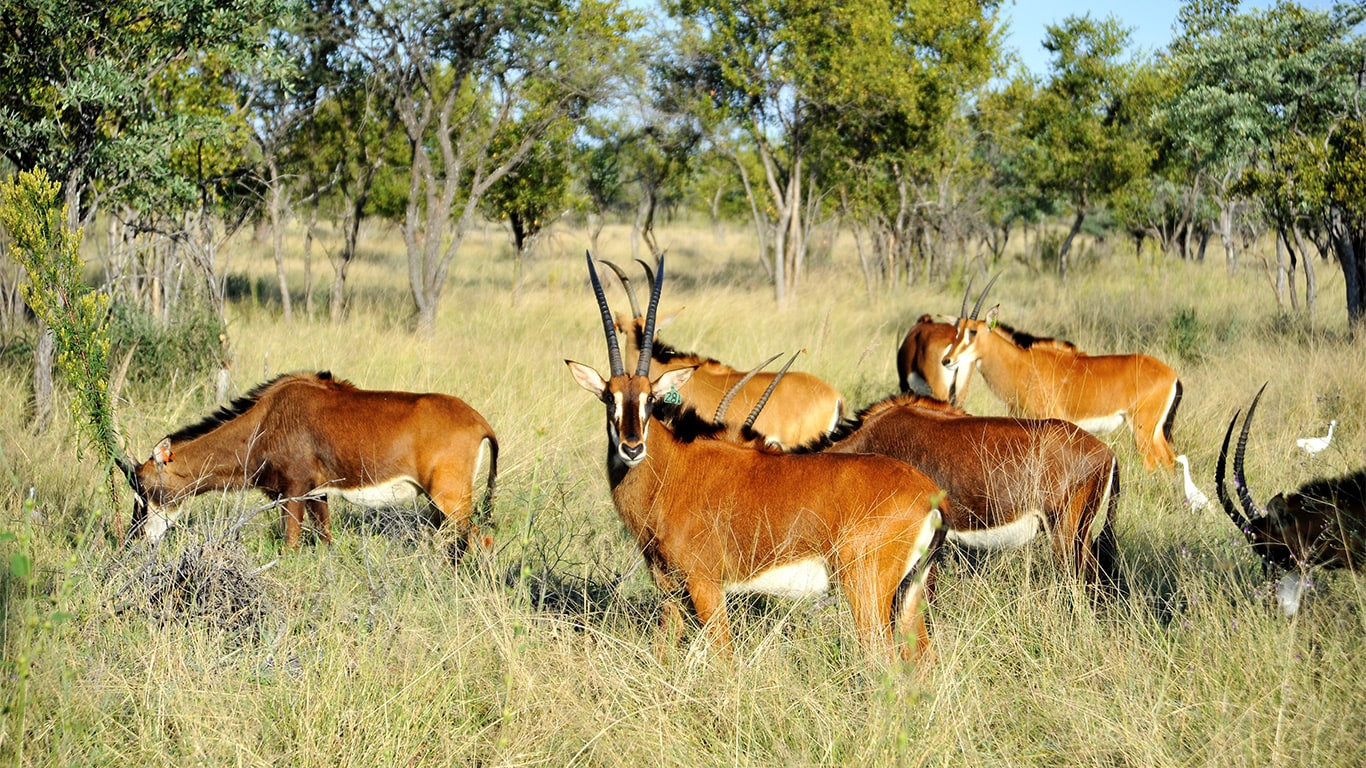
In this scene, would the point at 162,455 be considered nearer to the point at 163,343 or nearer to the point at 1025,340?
the point at 163,343

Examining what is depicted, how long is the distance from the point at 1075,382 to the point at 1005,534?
13.3 feet

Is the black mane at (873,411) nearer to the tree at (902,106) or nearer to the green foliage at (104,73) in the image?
the green foliage at (104,73)

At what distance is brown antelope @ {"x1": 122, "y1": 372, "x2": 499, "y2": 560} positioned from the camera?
632cm

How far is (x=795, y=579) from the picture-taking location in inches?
172

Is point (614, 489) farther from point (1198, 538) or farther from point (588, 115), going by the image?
point (588, 115)

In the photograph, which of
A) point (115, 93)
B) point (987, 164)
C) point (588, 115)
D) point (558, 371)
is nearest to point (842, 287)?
point (588, 115)

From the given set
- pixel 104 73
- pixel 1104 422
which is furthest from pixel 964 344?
pixel 104 73

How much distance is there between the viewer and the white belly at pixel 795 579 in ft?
14.3

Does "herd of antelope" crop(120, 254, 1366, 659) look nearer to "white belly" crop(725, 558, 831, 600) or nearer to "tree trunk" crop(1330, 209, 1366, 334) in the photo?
"white belly" crop(725, 558, 831, 600)

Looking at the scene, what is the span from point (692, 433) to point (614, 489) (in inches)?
16.5

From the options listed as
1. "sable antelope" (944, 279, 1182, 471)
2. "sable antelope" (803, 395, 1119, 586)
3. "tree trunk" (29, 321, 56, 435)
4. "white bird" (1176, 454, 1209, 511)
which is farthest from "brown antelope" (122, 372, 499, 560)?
"sable antelope" (944, 279, 1182, 471)

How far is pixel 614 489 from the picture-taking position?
4719 millimetres

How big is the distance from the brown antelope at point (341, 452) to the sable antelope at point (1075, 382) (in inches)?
185

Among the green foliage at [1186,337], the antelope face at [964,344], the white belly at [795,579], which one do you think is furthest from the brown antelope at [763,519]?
the green foliage at [1186,337]
